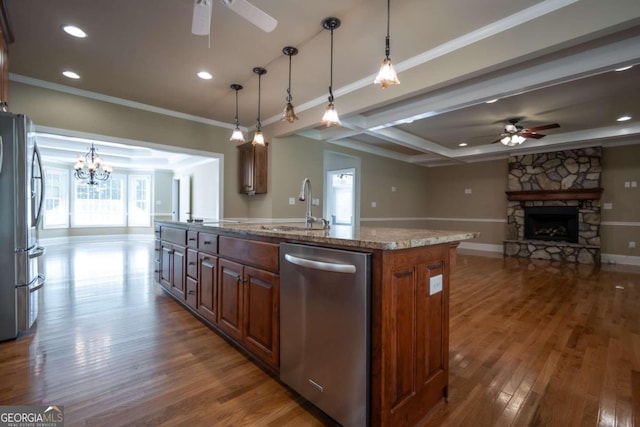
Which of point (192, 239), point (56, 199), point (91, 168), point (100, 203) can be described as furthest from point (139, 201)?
point (192, 239)

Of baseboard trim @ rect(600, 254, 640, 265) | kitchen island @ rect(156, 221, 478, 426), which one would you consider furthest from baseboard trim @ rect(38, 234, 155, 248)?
baseboard trim @ rect(600, 254, 640, 265)

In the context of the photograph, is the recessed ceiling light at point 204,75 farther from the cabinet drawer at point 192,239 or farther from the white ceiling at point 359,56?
the cabinet drawer at point 192,239

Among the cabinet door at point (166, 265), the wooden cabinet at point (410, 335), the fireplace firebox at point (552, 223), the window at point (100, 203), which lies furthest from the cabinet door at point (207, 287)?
the window at point (100, 203)

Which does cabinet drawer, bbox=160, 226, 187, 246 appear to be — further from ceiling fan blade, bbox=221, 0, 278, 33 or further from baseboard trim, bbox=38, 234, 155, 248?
baseboard trim, bbox=38, 234, 155, 248

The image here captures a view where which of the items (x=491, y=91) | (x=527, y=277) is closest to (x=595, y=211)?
(x=527, y=277)

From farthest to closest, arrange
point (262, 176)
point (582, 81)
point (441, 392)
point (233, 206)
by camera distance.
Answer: point (233, 206)
point (262, 176)
point (582, 81)
point (441, 392)

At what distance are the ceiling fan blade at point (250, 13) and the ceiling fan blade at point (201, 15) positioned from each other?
11cm

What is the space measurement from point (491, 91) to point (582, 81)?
1269mm

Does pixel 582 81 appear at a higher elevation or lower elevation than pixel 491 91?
higher

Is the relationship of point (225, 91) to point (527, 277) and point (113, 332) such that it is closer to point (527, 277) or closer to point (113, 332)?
point (113, 332)

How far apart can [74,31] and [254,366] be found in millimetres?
3394

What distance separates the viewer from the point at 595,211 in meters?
6.04

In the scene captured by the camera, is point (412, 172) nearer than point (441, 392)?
No

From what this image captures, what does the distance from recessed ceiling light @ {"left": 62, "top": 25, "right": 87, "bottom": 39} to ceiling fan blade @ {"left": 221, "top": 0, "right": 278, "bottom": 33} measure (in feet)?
6.35
